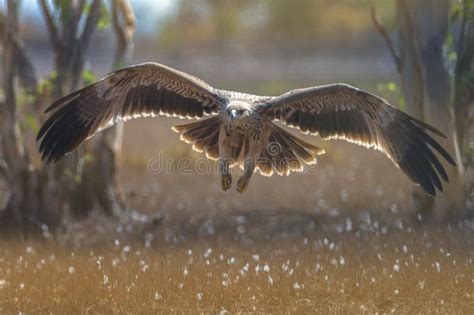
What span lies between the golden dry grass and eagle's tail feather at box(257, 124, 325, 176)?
33.3 inches

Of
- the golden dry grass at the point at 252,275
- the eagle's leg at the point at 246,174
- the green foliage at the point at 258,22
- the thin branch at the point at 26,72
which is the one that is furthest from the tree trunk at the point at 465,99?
the green foliage at the point at 258,22

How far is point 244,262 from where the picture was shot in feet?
30.0

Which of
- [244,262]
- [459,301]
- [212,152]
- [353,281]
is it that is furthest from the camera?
[212,152]

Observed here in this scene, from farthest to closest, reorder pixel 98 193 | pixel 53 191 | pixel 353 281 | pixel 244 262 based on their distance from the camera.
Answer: pixel 98 193
pixel 53 191
pixel 244 262
pixel 353 281

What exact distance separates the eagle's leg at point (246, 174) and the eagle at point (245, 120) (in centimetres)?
1

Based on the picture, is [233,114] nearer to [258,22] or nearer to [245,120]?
[245,120]

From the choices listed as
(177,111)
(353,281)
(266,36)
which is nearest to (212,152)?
(177,111)

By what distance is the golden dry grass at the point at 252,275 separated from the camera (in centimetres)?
763

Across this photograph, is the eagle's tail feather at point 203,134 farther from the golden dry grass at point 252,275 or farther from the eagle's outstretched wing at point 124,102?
the golden dry grass at point 252,275

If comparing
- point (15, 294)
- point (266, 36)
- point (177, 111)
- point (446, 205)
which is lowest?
point (15, 294)

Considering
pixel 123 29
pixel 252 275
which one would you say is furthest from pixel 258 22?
pixel 252 275

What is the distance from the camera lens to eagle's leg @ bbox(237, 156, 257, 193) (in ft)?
30.1

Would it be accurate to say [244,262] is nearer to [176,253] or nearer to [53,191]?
[176,253]

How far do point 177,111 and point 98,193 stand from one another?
3193mm
